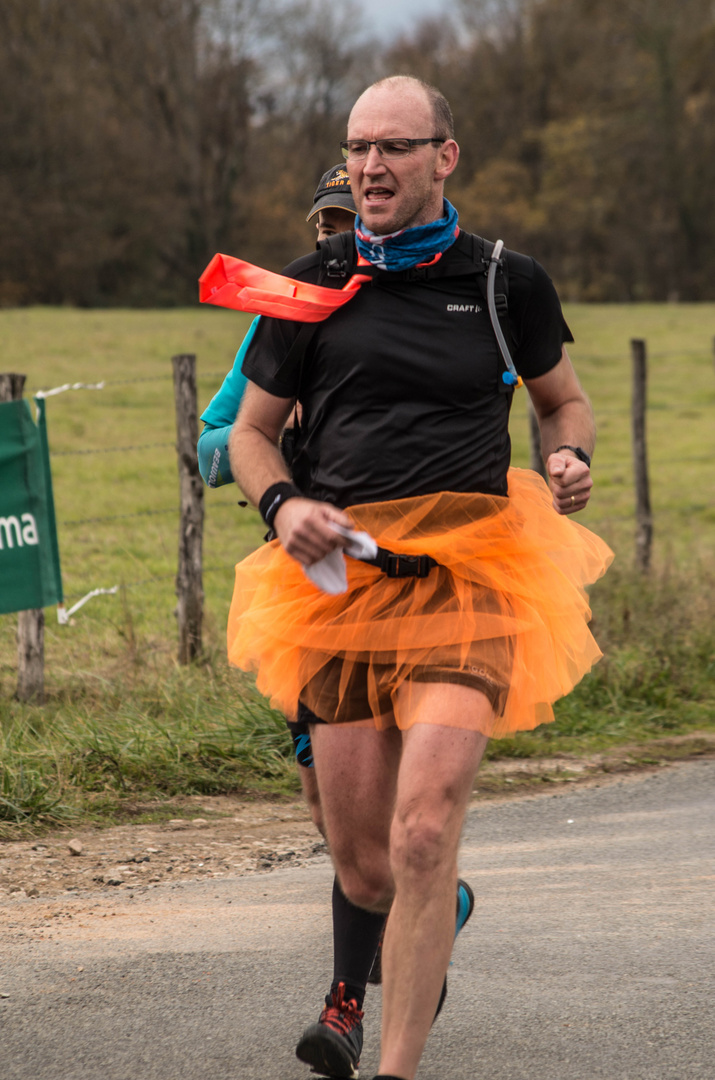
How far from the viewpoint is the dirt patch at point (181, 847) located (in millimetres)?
4758

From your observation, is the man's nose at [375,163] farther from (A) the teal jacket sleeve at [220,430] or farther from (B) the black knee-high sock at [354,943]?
(B) the black knee-high sock at [354,943]

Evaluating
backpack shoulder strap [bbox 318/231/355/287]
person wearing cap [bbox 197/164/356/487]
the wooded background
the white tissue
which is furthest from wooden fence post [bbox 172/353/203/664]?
the wooded background

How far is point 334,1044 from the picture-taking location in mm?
3191

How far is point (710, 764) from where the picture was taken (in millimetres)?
6371

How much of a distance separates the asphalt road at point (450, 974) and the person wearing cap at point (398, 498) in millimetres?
469

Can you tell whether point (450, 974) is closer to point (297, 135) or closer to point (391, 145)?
point (391, 145)

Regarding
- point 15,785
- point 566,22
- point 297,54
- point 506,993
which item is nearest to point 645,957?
point 506,993

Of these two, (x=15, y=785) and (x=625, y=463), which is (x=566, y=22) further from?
(x=15, y=785)

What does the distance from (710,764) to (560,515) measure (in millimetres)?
3340

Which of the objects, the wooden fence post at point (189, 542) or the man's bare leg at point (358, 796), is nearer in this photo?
the man's bare leg at point (358, 796)

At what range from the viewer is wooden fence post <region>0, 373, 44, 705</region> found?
6.89 metres

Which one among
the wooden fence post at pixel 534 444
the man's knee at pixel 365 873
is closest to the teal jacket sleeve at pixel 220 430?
the man's knee at pixel 365 873

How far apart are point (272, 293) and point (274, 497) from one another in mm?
529

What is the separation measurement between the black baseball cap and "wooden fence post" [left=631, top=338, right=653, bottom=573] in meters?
5.84
